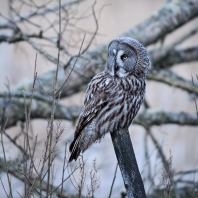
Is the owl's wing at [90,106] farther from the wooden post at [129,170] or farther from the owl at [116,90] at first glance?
the wooden post at [129,170]

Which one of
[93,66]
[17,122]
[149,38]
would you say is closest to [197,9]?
[149,38]

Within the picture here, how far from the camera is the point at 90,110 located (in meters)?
3.66

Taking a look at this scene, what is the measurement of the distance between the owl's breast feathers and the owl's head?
2.1 inches

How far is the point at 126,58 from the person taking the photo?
371 cm

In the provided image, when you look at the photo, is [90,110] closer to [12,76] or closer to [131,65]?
[131,65]

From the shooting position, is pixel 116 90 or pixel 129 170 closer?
pixel 129 170

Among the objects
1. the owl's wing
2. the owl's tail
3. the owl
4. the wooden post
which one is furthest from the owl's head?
the wooden post

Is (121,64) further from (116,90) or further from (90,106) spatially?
(90,106)

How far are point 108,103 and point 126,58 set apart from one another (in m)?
0.33

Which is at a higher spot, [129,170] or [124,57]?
[124,57]

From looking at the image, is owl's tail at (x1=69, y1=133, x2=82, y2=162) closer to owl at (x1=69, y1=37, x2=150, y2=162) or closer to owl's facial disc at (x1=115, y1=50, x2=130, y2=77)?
owl at (x1=69, y1=37, x2=150, y2=162)

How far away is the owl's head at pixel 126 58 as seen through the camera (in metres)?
3.61

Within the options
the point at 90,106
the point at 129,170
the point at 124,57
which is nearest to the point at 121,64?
the point at 124,57

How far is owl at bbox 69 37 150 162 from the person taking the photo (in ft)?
11.9
